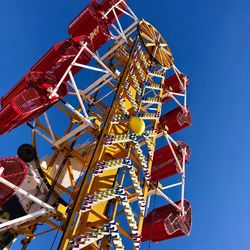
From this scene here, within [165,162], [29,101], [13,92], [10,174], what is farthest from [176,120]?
[10,174]

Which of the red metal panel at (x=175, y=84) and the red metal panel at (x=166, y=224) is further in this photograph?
the red metal panel at (x=175, y=84)

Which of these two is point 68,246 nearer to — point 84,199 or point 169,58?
point 84,199

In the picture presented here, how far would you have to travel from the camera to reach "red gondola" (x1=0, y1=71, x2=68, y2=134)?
14047 millimetres

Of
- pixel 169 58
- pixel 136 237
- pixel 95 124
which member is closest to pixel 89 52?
pixel 95 124

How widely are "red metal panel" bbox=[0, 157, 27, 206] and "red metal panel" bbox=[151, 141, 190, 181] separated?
9600 millimetres

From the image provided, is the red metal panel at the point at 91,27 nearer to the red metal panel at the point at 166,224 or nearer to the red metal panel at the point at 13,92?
the red metal panel at the point at 13,92

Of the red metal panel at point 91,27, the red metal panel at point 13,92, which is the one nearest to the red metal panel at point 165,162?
the red metal panel at point 91,27

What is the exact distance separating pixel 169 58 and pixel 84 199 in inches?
737

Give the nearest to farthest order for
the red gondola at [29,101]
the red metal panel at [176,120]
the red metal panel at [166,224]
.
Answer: the red gondola at [29,101]
the red metal panel at [166,224]
the red metal panel at [176,120]

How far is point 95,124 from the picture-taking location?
56.1 ft

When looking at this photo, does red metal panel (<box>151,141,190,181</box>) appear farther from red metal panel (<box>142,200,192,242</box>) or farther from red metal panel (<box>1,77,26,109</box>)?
red metal panel (<box>1,77,26,109</box>)

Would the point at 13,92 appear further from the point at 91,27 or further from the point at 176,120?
the point at 176,120

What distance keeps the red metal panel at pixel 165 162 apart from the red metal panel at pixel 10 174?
9600 millimetres

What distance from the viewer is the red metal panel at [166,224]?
18406mm
